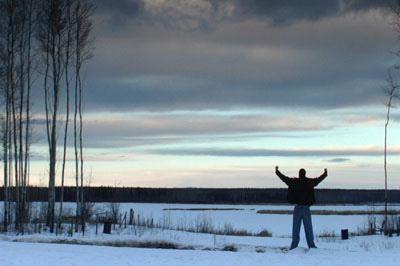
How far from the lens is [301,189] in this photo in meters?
16.6

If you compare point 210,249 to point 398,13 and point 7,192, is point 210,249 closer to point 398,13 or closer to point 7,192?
point 7,192

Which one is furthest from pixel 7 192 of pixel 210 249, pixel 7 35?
pixel 210 249

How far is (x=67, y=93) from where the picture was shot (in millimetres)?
27672

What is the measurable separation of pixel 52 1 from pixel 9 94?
5.48 metres

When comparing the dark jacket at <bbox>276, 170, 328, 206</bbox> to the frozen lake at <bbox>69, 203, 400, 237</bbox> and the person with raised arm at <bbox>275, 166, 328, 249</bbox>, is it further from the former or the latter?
the frozen lake at <bbox>69, 203, 400, 237</bbox>

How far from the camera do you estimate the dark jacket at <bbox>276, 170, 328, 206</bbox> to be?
1664cm

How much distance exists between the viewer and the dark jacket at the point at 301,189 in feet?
54.6

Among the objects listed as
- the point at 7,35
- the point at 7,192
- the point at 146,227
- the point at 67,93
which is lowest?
the point at 146,227

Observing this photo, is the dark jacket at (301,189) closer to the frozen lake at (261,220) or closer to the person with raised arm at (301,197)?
the person with raised arm at (301,197)

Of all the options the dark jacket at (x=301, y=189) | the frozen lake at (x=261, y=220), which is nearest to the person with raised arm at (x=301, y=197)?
the dark jacket at (x=301, y=189)

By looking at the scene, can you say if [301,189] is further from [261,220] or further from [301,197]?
[261,220]

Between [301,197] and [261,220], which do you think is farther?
[261,220]

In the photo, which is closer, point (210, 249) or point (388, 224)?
point (210, 249)

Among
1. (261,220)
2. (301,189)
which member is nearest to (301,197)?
(301,189)
